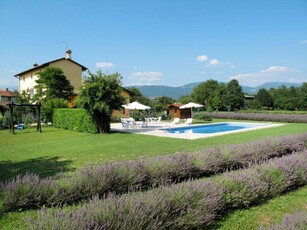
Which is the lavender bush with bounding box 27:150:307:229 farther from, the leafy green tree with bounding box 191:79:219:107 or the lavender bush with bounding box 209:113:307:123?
the leafy green tree with bounding box 191:79:219:107

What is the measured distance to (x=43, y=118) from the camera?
2430cm

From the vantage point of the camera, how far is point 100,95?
15242 mm

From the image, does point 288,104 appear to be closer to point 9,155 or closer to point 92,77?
point 92,77

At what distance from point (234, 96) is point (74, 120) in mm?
47089

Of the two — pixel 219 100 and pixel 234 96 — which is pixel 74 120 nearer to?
pixel 219 100

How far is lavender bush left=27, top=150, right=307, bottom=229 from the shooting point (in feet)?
8.73

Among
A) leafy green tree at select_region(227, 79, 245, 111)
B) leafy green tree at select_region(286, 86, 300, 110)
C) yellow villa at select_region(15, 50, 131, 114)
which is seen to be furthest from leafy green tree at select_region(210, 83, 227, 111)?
yellow villa at select_region(15, 50, 131, 114)

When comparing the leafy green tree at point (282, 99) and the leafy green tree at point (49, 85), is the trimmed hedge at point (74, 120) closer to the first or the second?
the leafy green tree at point (49, 85)

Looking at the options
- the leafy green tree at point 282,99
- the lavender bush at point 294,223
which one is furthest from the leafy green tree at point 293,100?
the lavender bush at point 294,223

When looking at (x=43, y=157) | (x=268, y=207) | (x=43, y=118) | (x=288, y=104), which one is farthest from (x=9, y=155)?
(x=288, y=104)

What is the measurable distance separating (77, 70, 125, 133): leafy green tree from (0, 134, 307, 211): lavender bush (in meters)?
9.96

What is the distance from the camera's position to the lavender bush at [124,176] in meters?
4.18

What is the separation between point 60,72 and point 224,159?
2663 centimetres

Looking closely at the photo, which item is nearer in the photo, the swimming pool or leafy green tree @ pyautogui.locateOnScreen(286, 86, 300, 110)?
the swimming pool
